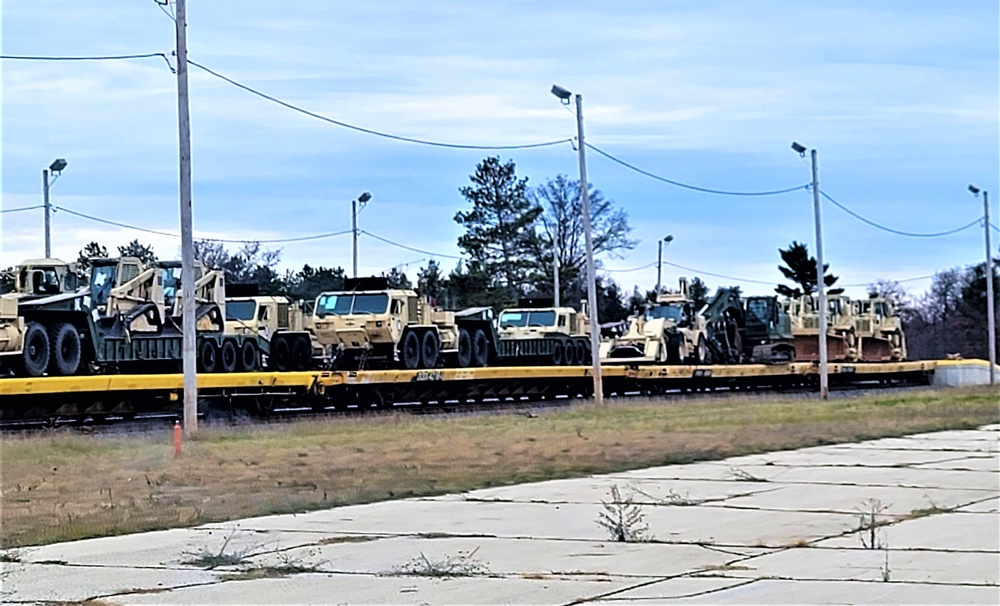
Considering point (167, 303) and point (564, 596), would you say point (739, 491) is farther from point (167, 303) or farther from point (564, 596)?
point (167, 303)

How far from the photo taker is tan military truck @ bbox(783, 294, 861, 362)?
57.9 metres

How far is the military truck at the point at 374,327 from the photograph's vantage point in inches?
1486

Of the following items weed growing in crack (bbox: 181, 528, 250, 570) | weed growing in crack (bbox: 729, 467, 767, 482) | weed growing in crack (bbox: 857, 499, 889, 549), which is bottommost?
weed growing in crack (bbox: 857, 499, 889, 549)

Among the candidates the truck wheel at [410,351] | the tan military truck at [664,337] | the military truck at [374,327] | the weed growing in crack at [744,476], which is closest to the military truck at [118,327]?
the military truck at [374,327]

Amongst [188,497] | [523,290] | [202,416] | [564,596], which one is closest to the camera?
[564,596]

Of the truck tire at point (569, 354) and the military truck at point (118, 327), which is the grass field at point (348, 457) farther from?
the truck tire at point (569, 354)

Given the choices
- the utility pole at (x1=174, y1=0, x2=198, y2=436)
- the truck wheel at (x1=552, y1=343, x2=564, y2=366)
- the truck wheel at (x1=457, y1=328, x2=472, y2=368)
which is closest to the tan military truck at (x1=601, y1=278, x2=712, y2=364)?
the truck wheel at (x1=552, y1=343, x2=564, y2=366)

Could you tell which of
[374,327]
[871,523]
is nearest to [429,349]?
[374,327]

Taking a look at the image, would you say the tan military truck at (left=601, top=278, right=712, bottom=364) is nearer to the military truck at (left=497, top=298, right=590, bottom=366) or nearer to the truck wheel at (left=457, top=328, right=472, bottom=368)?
the military truck at (left=497, top=298, right=590, bottom=366)

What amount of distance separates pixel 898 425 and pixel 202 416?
13.4m

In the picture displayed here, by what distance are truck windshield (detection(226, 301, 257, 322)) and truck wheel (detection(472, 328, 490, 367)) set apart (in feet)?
23.4

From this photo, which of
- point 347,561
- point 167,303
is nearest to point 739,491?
point 347,561

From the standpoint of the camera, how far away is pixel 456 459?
783 inches

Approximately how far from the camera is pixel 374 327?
3756 centimetres
